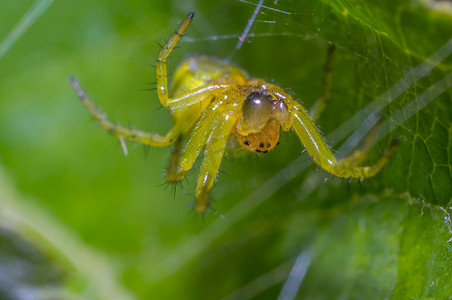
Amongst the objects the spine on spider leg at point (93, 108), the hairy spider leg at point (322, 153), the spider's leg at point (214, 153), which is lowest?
the hairy spider leg at point (322, 153)

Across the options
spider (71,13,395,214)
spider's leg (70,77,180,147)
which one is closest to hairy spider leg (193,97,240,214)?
spider (71,13,395,214)

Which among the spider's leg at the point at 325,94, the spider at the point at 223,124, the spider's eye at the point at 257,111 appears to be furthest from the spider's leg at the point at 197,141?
the spider's leg at the point at 325,94

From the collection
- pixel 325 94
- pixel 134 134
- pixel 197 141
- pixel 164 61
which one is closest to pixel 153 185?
pixel 134 134

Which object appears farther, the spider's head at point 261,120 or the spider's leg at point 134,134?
the spider's leg at point 134,134

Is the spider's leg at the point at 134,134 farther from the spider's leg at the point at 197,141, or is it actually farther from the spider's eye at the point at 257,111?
the spider's eye at the point at 257,111

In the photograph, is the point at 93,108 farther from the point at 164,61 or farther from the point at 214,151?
the point at 214,151

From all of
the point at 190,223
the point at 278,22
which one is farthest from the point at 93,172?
the point at 278,22

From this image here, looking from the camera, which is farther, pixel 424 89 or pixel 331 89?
pixel 331 89

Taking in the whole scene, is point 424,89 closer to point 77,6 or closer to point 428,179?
point 428,179
